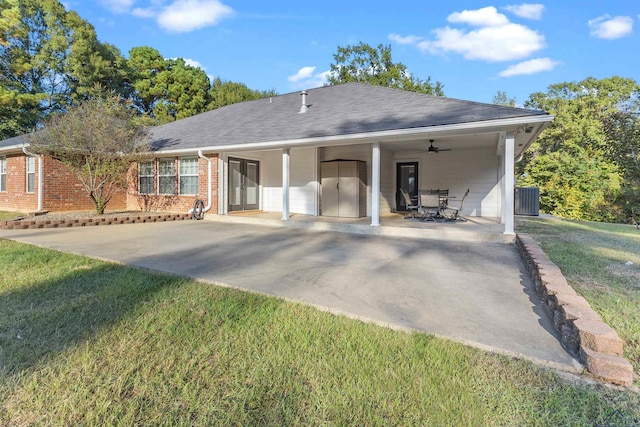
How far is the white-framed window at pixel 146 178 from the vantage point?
41.8 ft

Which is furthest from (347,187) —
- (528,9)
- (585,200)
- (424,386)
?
(528,9)

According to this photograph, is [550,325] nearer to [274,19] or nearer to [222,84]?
[274,19]

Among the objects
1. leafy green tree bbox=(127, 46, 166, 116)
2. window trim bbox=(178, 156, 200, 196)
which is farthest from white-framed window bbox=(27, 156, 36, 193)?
leafy green tree bbox=(127, 46, 166, 116)

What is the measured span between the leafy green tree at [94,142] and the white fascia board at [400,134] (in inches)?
90.8

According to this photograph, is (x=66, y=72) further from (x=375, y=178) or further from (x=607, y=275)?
(x=607, y=275)

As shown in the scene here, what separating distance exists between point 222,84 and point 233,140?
72.2 feet

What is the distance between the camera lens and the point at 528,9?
1573 cm

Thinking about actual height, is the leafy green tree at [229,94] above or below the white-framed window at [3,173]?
above

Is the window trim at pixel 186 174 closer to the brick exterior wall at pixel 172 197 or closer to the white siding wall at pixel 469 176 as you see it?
the brick exterior wall at pixel 172 197

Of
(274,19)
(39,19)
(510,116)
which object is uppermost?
(39,19)

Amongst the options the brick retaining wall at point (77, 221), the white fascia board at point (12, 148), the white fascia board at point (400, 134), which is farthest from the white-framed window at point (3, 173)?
the white fascia board at point (400, 134)

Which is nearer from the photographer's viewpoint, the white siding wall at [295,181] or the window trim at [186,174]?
the white siding wall at [295,181]

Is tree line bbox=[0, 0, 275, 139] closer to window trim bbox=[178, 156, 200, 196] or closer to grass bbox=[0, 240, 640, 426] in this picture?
window trim bbox=[178, 156, 200, 196]

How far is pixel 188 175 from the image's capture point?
1180cm
